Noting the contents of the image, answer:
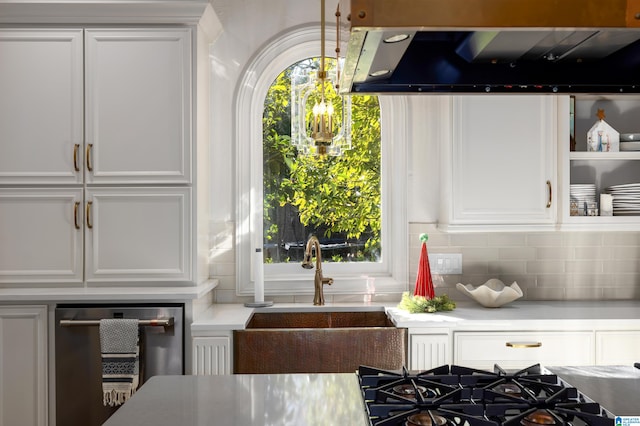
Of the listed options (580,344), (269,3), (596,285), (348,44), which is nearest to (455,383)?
(348,44)

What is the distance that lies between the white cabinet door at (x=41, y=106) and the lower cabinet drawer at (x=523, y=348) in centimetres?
201

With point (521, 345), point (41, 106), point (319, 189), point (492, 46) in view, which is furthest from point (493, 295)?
point (41, 106)

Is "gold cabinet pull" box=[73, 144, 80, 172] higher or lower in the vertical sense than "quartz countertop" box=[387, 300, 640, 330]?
higher

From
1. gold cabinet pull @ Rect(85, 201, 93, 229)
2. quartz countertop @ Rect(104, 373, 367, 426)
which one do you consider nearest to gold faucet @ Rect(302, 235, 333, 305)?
gold cabinet pull @ Rect(85, 201, 93, 229)

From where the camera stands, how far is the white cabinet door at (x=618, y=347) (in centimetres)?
291

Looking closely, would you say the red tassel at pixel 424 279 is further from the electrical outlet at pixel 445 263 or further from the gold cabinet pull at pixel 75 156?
the gold cabinet pull at pixel 75 156

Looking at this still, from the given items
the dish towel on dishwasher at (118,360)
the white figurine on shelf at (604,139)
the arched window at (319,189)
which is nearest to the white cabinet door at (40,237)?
the dish towel on dishwasher at (118,360)

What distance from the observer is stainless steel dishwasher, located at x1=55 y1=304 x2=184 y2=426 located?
2836 mm

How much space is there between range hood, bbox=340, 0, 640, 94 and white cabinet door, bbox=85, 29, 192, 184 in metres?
1.45

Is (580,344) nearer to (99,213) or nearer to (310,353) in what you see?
(310,353)

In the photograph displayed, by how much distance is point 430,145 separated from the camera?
349cm

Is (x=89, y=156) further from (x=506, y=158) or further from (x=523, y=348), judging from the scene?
(x=523, y=348)

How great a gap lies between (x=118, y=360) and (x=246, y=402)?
1368mm

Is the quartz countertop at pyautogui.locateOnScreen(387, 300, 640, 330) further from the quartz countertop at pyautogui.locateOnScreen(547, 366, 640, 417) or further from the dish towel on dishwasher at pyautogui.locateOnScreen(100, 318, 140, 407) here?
the dish towel on dishwasher at pyautogui.locateOnScreen(100, 318, 140, 407)
